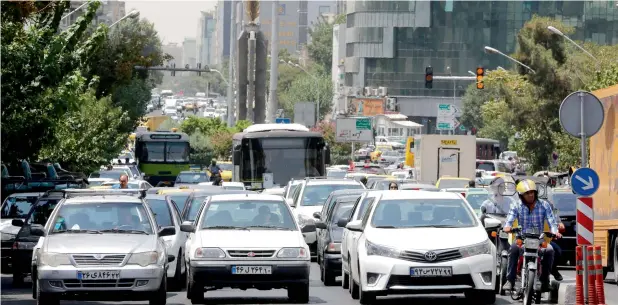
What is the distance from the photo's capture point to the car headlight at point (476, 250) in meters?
18.2

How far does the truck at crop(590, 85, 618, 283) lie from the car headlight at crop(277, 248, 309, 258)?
23.4ft

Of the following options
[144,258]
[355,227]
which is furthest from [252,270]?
[144,258]

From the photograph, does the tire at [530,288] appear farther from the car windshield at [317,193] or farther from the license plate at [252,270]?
the car windshield at [317,193]

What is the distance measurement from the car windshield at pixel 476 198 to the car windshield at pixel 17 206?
11.5 meters

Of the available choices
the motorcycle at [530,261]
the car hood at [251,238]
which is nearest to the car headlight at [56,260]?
the car hood at [251,238]

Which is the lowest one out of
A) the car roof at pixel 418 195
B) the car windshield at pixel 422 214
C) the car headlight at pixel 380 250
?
the car headlight at pixel 380 250

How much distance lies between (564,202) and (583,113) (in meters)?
10.7

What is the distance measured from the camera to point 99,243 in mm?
17969

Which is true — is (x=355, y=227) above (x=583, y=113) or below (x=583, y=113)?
below

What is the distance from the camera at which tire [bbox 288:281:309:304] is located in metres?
19.3

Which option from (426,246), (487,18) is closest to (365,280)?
(426,246)

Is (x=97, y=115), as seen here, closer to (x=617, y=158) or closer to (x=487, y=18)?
(x=617, y=158)

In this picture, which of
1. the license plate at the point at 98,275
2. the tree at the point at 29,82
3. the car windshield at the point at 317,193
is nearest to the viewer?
the license plate at the point at 98,275

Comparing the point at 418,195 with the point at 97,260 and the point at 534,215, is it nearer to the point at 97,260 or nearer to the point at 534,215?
the point at 534,215
